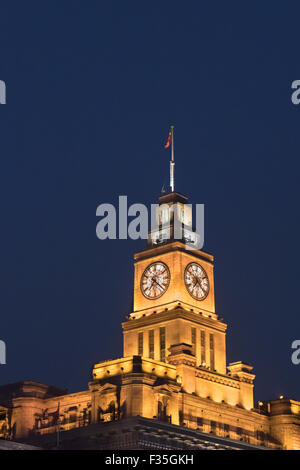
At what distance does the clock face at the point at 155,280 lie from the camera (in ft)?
555

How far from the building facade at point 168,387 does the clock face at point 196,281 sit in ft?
0.53

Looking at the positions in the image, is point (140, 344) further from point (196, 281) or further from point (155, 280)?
point (196, 281)

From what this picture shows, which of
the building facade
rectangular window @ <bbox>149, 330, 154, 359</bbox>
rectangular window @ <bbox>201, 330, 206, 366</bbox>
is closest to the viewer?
the building facade

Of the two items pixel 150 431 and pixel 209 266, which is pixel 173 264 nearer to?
pixel 209 266

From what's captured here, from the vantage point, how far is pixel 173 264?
169 meters

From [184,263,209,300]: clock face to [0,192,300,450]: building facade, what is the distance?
0.53 ft

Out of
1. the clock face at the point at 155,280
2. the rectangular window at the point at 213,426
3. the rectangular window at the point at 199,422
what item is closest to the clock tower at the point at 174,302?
the clock face at the point at 155,280

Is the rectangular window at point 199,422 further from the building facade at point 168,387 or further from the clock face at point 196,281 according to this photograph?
the clock face at point 196,281

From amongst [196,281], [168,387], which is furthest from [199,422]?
[196,281]

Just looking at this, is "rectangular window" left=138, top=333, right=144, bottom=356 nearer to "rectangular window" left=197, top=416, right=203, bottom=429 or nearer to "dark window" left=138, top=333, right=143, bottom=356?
"dark window" left=138, top=333, right=143, bottom=356

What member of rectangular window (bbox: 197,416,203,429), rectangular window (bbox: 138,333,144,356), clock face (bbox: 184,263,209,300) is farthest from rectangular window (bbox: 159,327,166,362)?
rectangular window (bbox: 197,416,203,429)

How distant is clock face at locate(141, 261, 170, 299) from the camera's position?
16929cm

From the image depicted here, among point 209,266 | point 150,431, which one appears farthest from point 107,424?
point 209,266

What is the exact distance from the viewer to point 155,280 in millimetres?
170875
